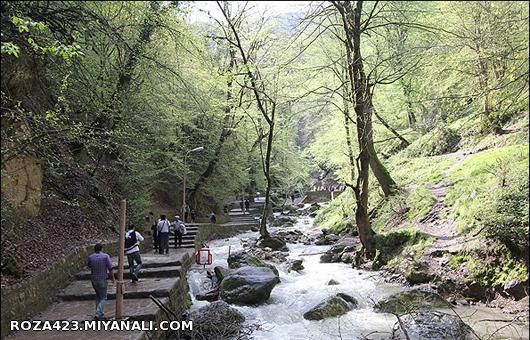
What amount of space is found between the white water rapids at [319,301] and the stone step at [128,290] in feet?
4.64

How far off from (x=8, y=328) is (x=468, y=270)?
994 centimetres

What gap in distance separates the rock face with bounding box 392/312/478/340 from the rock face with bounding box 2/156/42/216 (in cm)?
791

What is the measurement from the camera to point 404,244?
12328 mm

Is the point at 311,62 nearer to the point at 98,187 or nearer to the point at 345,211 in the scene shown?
the point at 345,211

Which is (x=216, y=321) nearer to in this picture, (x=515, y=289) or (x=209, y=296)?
(x=209, y=296)

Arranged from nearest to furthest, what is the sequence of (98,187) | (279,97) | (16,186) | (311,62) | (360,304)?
(16,186)
(360,304)
(98,187)
(311,62)
(279,97)

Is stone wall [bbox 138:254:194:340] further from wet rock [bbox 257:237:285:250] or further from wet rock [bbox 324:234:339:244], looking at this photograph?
wet rock [bbox 324:234:339:244]

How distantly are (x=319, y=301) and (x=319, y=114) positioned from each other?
869 centimetres

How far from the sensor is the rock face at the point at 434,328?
696 cm

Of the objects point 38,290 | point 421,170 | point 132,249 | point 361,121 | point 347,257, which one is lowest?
point 347,257

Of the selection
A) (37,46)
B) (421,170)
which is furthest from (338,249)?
(37,46)

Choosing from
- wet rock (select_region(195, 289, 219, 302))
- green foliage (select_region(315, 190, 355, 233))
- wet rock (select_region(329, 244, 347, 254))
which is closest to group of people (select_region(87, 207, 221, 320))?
wet rock (select_region(195, 289, 219, 302))

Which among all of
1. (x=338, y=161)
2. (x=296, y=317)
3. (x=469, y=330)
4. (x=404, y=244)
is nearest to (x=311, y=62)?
(x=338, y=161)

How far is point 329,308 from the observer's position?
901 cm
